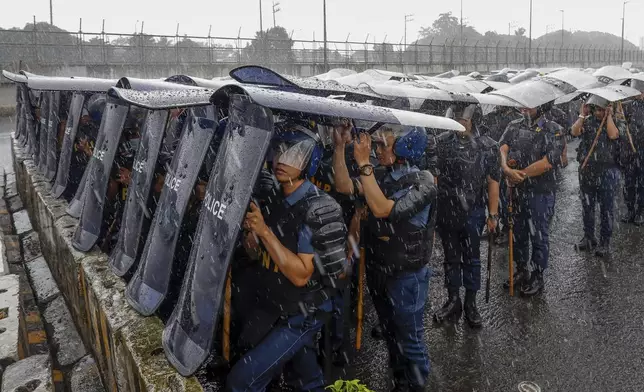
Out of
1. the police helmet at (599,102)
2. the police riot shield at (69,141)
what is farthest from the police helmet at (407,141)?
the police helmet at (599,102)

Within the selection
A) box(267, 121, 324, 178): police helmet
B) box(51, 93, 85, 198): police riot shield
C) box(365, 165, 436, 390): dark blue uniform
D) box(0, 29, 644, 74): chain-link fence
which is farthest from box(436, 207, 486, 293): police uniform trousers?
box(0, 29, 644, 74): chain-link fence

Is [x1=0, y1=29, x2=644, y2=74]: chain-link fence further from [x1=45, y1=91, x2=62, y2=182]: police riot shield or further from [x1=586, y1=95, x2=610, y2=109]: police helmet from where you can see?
[x1=586, y1=95, x2=610, y2=109]: police helmet

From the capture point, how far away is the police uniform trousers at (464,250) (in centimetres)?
503

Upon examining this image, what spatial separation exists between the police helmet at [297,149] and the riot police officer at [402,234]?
0.57 metres

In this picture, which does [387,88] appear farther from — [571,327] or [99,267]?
[99,267]

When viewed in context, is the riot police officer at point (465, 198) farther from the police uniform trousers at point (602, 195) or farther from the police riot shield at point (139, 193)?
the police riot shield at point (139, 193)

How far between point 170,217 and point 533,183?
403 cm

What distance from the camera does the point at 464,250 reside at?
16.7 feet

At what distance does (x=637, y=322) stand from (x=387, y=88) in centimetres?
370

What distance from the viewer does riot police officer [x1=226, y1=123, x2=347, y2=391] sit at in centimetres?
276

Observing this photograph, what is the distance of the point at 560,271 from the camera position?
21.1 feet

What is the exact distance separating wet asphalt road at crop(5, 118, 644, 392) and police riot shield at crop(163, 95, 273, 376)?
1.61 metres

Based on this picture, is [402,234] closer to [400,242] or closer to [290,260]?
[400,242]

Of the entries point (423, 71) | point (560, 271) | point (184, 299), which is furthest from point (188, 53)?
point (184, 299)
